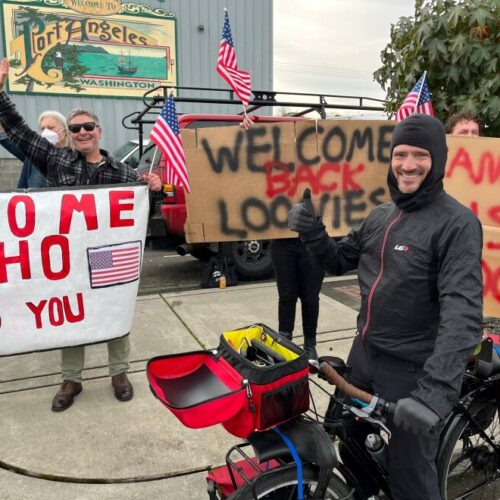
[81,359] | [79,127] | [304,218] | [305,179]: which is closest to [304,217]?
[304,218]

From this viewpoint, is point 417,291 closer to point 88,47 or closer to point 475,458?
point 475,458

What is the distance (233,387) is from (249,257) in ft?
15.8

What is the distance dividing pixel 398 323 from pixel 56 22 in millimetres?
12966

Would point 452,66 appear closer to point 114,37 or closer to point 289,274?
point 289,274

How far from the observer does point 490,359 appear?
207 centimetres

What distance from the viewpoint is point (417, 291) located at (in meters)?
1.71

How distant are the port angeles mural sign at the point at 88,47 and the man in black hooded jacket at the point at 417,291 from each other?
39.5 feet

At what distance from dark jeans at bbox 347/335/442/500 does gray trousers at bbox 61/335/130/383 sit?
2.10 meters

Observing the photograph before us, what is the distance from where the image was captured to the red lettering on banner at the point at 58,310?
3.18 m

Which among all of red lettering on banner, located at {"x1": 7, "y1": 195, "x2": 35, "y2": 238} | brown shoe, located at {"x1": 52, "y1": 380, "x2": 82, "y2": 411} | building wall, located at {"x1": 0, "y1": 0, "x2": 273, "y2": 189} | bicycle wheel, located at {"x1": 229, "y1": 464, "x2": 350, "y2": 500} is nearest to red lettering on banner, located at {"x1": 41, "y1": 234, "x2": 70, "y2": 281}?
red lettering on banner, located at {"x1": 7, "y1": 195, "x2": 35, "y2": 238}

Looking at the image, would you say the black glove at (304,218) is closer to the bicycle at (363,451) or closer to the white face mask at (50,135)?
the bicycle at (363,451)

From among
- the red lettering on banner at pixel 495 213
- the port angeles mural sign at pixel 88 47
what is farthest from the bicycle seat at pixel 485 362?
the port angeles mural sign at pixel 88 47

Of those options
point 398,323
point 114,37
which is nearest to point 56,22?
point 114,37

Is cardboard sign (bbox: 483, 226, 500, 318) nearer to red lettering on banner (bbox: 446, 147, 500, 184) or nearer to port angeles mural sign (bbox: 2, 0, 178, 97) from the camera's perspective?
red lettering on banner (bbox: 446, 147, 500, 184)
